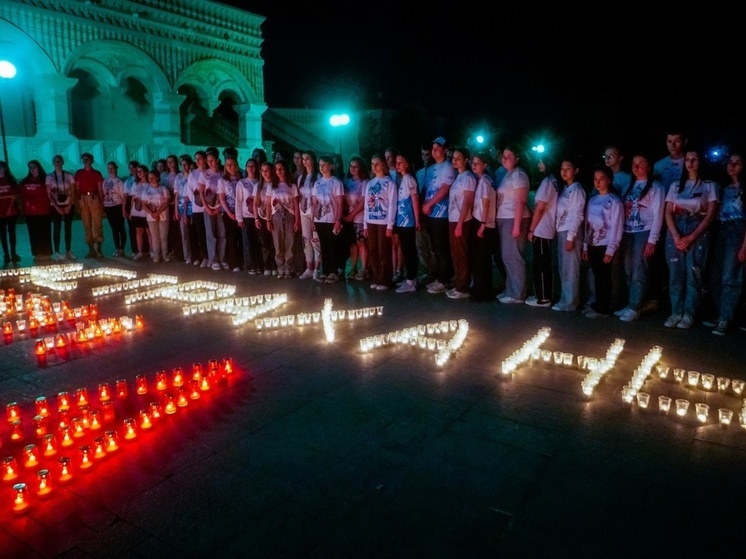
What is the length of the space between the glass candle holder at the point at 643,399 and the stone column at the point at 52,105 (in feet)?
60.2

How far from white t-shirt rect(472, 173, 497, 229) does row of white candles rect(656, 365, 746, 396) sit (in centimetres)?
310

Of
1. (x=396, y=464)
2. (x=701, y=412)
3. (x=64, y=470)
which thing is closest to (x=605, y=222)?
(x=701, y=412)

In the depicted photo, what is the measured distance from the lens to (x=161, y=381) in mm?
4680

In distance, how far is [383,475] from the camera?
3.27 m

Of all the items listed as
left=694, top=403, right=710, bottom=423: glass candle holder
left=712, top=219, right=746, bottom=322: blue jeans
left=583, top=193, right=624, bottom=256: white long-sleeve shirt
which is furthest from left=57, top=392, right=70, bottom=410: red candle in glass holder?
left=712, top=219, right=746, bottom=322: blue jeans

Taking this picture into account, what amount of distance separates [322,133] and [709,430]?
84.4ft

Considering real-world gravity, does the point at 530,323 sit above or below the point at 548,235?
below

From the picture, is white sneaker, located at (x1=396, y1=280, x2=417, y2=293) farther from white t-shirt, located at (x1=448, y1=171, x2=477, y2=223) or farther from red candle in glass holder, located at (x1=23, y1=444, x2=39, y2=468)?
red candle in glass holder, located at (x1=23, y1=444, x2=39, y2=468)

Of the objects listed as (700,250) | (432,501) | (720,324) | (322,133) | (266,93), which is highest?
(266,93)

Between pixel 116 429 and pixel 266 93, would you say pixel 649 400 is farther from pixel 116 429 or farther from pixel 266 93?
pixel 266 93

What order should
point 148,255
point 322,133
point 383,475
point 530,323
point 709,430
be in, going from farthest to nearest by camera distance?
point 322,133 < point 148,255 < point 530,323 < point 709,430 < point 383,475

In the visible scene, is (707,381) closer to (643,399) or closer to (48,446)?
(643,399)

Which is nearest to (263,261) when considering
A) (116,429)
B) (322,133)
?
(116,429)

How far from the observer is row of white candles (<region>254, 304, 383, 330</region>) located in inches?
251
